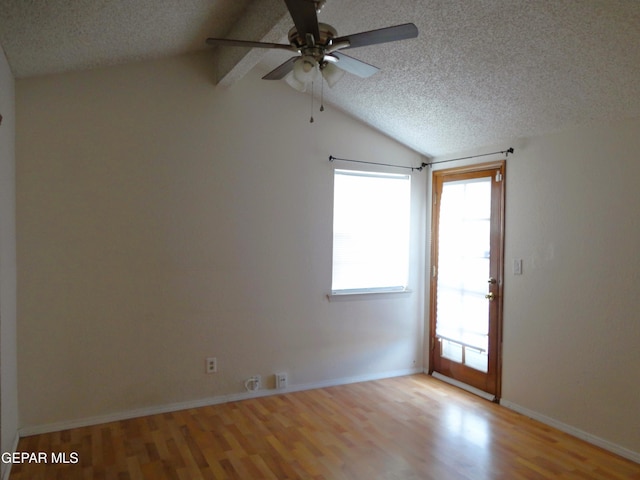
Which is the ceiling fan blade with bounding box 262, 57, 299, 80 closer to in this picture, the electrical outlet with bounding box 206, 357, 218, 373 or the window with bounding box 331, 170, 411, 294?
the window with bounding box 331, 170, 411, 294

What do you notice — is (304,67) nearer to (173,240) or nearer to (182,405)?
(173,240)

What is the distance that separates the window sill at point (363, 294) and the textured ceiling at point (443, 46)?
1.78 m

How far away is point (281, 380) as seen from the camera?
4.19 metres

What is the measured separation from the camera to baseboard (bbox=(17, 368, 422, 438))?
10.9 feet

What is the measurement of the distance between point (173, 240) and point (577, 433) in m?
3.35

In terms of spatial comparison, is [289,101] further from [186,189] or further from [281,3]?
[281,3]

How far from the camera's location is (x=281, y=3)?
2623 millimetres

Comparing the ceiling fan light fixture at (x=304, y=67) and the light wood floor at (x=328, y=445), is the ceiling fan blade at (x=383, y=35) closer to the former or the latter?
the ceiling fan light fixture at (x=304, y=67)

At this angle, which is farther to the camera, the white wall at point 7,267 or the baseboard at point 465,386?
the baseboard at point 465,386

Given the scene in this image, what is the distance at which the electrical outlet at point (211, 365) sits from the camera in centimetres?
389

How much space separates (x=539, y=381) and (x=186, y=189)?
3198 millimetres

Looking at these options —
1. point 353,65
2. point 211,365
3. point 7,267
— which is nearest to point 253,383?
point 211,365

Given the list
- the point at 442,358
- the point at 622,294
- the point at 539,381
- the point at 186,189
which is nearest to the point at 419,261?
the point at 442,358

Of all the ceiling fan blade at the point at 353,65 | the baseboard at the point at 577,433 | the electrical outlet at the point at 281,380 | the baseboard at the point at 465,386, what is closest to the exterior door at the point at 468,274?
the baseboard at the point at 465,386
